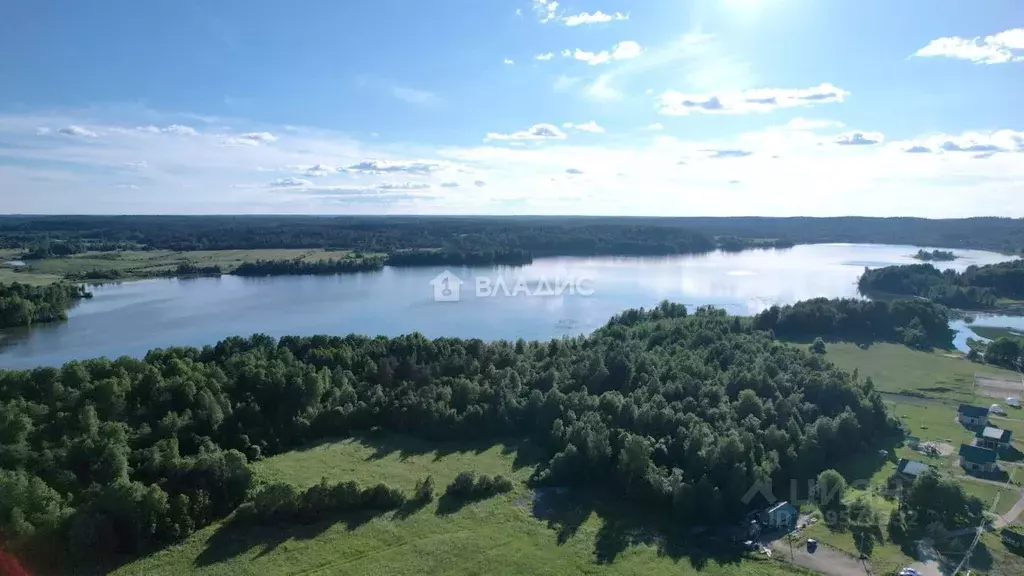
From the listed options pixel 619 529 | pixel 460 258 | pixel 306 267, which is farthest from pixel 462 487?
pixel 460 258

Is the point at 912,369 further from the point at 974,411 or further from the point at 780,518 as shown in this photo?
the point at 780,518

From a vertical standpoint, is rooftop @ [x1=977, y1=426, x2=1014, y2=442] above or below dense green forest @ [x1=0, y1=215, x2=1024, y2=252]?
below

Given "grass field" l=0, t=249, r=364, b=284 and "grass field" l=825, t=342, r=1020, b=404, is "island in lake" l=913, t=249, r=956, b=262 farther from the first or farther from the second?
"grass field" l=0, t=249, r=364, b=284

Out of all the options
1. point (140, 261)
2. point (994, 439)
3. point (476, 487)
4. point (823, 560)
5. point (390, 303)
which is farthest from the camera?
point (140, 261)

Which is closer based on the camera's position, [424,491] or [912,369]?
[424,491]

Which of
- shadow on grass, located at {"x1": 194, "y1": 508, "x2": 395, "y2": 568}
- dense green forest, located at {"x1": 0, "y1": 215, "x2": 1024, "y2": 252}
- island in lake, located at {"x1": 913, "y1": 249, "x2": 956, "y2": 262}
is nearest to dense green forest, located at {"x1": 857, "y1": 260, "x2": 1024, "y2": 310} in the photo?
island in lake, located at {"x1": 913, "y1": 249, "x2": 956, "y2": 262}

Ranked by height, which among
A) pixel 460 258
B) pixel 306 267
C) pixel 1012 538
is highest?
pixel 460 258

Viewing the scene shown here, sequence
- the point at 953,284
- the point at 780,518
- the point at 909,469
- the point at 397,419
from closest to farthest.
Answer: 1. the point at 780,518
2. the point at 909,469
3. the point at 397,419
4. the point at 953,284
